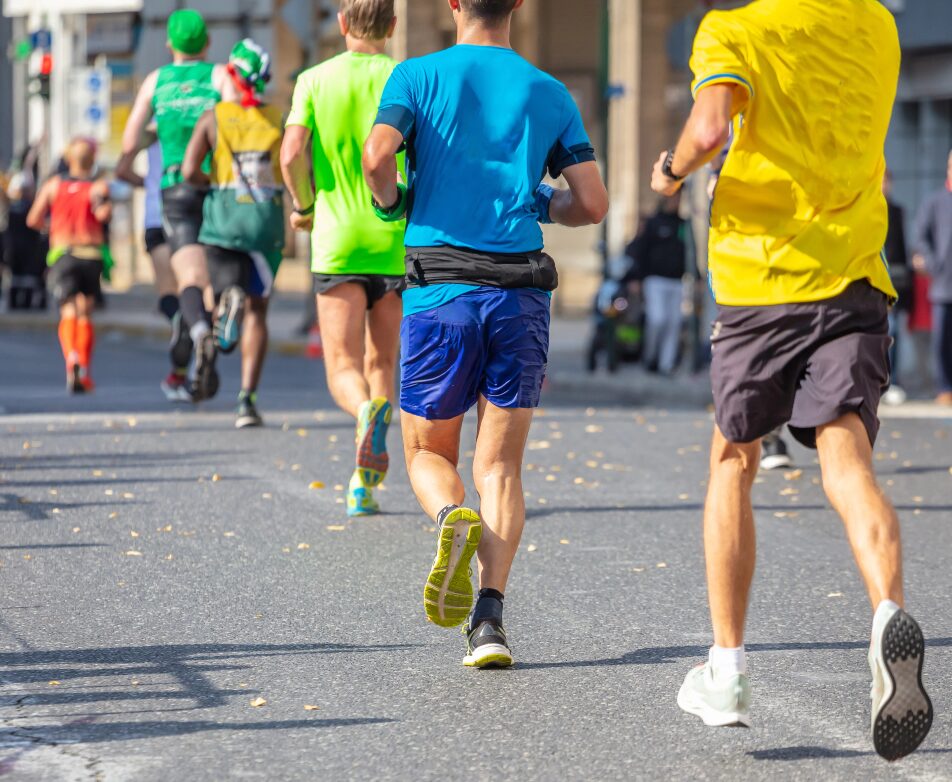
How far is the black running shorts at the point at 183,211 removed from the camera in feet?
40.2

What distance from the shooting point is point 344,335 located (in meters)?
8.62

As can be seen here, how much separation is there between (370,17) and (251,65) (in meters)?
2.98

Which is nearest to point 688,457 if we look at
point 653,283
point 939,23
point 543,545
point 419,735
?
point 543,545

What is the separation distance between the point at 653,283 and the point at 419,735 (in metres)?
14.4

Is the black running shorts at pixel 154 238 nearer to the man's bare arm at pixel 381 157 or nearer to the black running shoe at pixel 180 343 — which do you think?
the black running shoe at pixel 180 343

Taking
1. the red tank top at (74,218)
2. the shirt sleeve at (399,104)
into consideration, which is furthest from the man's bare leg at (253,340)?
the shirt sleeve at (399,104)

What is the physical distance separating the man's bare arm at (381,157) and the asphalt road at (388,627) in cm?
133

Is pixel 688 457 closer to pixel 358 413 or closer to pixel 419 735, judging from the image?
pixel 358 413

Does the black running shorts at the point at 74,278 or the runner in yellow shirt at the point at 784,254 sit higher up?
the runner in yellow shirt at the point at 784,254

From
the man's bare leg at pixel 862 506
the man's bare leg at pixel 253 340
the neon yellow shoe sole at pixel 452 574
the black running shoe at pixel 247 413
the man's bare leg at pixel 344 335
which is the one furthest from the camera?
the black running shoe at pixel 247 413

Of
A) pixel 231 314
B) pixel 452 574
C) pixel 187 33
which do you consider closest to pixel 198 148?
pixel 231 314

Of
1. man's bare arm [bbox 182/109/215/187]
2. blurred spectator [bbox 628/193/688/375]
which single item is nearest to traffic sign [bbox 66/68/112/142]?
blurred spectator [bbox 628/193/688/375]

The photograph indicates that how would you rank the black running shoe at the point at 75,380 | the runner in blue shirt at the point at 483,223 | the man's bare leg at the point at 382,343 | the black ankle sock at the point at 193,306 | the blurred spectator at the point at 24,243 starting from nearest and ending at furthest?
1. the runner in blue shirt at the point at 483,223
2. the man's bare leg at the point at 382,343
3. the black ankle sock at the point at 193,306
4. the black running shoe at the point at 75,380
5. the blurred spectator at the point at 24,243

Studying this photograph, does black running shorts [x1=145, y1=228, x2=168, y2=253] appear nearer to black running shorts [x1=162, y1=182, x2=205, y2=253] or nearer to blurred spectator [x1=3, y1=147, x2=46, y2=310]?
black running shorts [x1=162, y1=182, x2=205, y2=253]
